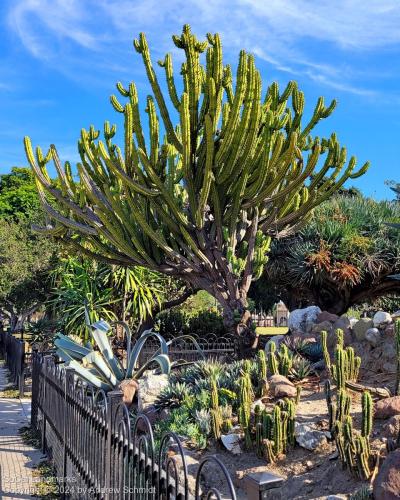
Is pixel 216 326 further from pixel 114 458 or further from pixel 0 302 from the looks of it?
pixel 114 458

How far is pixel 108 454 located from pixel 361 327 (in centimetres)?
445

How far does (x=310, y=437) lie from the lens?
477 centimetres

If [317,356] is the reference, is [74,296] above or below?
above

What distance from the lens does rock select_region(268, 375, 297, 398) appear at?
19.0ft

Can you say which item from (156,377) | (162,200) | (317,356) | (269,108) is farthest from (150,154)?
(317,356)

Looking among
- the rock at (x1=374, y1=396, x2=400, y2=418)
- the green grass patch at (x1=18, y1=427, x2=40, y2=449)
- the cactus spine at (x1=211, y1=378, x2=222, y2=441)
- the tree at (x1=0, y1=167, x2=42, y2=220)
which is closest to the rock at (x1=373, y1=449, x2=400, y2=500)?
the rock at (x1=374, y1=396, x2=400, y2=418)

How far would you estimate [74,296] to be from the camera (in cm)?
1337

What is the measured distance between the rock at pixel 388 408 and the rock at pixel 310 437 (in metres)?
0.53

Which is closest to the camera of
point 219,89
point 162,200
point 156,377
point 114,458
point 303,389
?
point 114,458

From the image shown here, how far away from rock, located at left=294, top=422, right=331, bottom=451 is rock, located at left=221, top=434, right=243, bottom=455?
56 cm

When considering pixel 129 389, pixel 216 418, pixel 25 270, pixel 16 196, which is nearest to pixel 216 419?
pixel 216 418

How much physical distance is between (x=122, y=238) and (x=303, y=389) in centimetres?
347

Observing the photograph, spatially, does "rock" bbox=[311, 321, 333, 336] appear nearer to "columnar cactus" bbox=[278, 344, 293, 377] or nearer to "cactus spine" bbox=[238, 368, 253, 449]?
"columnar cactus" bbox=[278, 344, 293, 377]

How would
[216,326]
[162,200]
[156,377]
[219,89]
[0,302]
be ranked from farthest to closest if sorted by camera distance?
[0,302] < [216,326] < [162,200] < [219,89] < [156,377]
